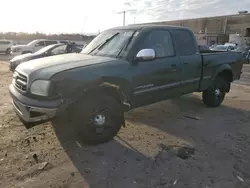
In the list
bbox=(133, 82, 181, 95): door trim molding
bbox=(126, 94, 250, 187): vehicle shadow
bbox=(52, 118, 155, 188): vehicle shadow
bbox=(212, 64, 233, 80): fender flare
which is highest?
bbox=(212, 64, 233, 80): fender flare

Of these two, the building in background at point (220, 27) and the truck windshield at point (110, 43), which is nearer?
the truck windshield at point (110, 43)

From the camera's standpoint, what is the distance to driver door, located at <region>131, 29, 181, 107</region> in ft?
15.7

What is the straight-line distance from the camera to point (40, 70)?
399 centimetres

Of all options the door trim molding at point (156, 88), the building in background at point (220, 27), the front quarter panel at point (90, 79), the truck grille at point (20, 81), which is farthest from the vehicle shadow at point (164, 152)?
the building in background at point (220, 27)

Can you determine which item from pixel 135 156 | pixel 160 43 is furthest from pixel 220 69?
pixel 135 156

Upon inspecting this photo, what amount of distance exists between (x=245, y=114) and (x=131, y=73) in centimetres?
357

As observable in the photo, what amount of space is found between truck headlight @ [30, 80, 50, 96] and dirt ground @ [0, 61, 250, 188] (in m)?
0.95

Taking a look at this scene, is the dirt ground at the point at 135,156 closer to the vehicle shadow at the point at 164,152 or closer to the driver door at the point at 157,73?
the vehicle shadow at the point at 164,152

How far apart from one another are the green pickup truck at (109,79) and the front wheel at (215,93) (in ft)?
2.29

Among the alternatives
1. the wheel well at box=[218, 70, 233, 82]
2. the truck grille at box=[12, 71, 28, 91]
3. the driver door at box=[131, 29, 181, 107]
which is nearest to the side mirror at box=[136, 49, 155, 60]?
the driver door at box=[131, 29, 181, 107]

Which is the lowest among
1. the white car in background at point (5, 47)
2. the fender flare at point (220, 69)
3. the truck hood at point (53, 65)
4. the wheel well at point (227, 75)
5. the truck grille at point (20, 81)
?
the white car in background at point (5, 47)

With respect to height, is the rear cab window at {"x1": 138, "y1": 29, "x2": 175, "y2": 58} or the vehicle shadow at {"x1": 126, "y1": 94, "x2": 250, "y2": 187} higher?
the rear cab window at {"x1": 138, "y1": 29, "x2": 175, "y2": 58}

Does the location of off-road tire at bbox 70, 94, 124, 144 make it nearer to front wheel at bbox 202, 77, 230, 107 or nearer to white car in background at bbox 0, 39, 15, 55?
front wheel at bbox 202, 77, 230, 107

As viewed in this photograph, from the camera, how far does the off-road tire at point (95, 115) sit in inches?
158
